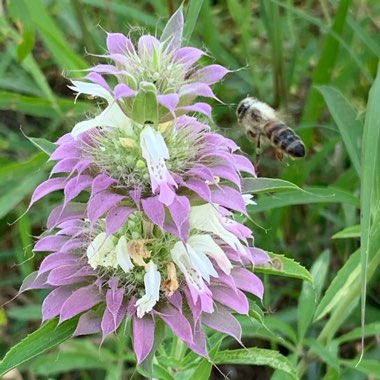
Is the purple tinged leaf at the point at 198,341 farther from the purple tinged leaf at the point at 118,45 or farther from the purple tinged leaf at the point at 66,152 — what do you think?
the purple tinged leaf at the point at 118,45

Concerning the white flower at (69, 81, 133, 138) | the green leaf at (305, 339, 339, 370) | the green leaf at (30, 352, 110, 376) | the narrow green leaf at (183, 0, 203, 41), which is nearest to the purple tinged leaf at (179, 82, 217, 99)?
the white flower at (69, 81, 133, 138)

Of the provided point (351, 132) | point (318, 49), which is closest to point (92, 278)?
point (351, 132)

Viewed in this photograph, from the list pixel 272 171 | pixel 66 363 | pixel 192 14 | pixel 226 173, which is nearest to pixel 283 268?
pixel 226 173

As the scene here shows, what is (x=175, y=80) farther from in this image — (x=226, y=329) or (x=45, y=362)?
(x=45, y=362)

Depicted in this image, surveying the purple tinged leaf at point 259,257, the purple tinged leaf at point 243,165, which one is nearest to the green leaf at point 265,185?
the purple tinged leaf at point 243,165

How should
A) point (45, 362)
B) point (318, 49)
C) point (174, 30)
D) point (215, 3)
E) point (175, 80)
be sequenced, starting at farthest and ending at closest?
point (215, 3), point (318, 49), point (45, 362), point (174, 30), point (175, 80)

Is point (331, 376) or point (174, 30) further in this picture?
point (331, 376)

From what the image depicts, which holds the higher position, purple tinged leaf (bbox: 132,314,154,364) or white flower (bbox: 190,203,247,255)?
white flower (bbox: 190,203,247,255)

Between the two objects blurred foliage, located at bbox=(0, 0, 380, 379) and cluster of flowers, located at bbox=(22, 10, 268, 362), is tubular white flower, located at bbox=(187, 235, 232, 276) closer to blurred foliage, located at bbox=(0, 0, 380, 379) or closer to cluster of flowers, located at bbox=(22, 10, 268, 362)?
cluster of flowers, located at bbox=(22, 10, 268, 362)
